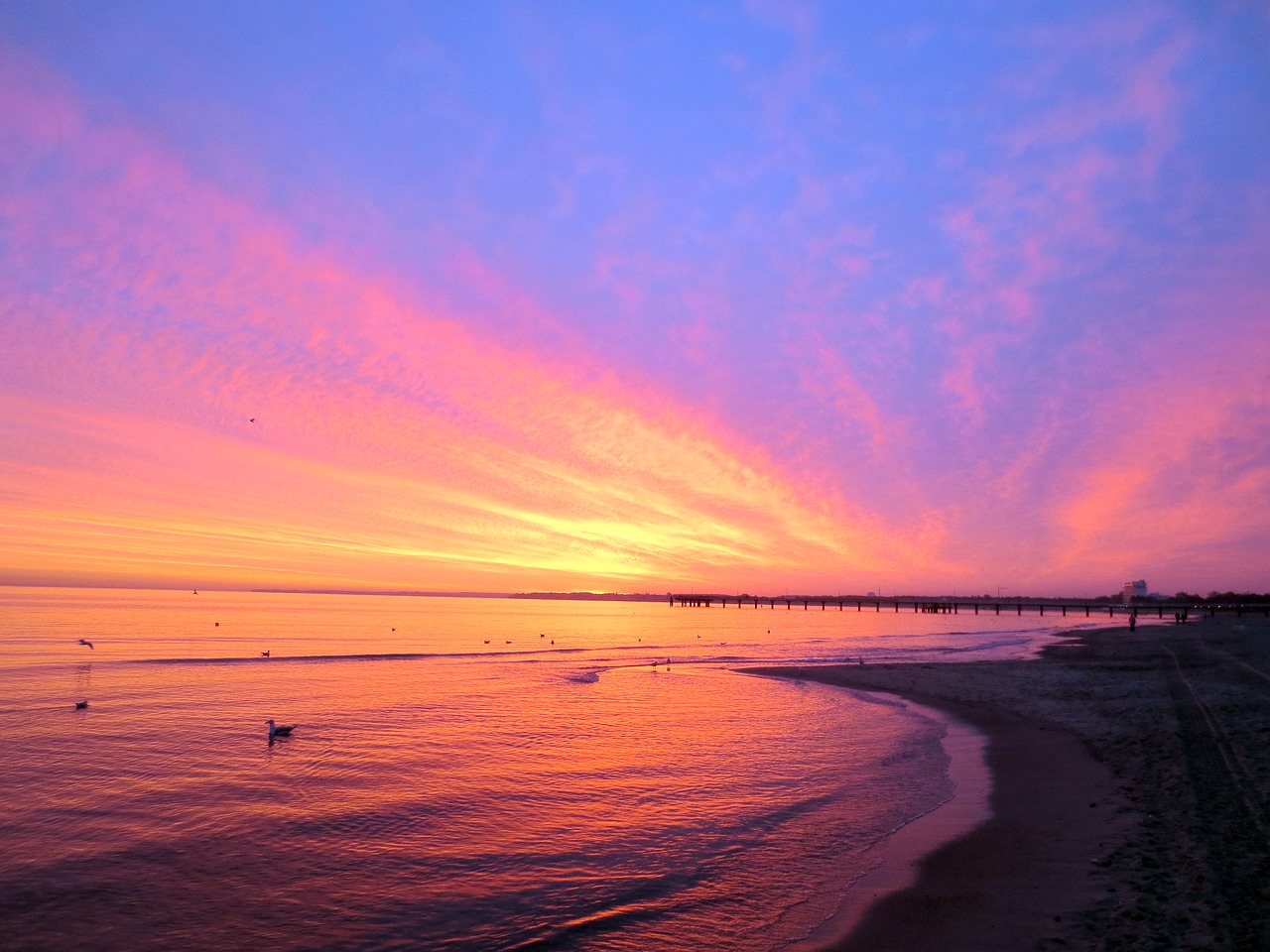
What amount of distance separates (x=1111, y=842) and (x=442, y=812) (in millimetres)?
11769

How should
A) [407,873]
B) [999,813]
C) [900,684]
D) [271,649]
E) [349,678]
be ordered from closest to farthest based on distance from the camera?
[407,873] → [999,813] → [900,684] → [349,678] → [271,649]

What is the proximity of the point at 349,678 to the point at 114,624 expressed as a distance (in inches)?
2186

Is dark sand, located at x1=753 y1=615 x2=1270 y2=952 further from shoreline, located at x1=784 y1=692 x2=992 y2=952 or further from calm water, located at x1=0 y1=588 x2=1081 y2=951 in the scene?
calm water, located at x1=0 y1=588 x2=1081 y2=951

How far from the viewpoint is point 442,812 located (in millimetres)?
14484

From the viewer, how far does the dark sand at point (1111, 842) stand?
7.96 meters

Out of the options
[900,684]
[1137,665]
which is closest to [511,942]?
[900,684]

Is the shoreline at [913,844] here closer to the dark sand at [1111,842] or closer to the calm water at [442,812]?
the dark sand at [1111,842]

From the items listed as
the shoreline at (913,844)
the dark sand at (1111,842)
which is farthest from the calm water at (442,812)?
the dark sand at (1111,842)

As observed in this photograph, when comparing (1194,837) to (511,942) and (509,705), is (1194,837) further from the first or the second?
(509,705)

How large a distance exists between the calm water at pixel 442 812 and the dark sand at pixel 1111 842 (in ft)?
4.85

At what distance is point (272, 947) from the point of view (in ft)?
29.1

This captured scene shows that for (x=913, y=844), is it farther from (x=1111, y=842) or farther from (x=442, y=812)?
(x=442, y=812)

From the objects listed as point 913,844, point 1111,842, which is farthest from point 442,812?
point 1111,842

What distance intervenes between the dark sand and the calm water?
1477 millimetres
